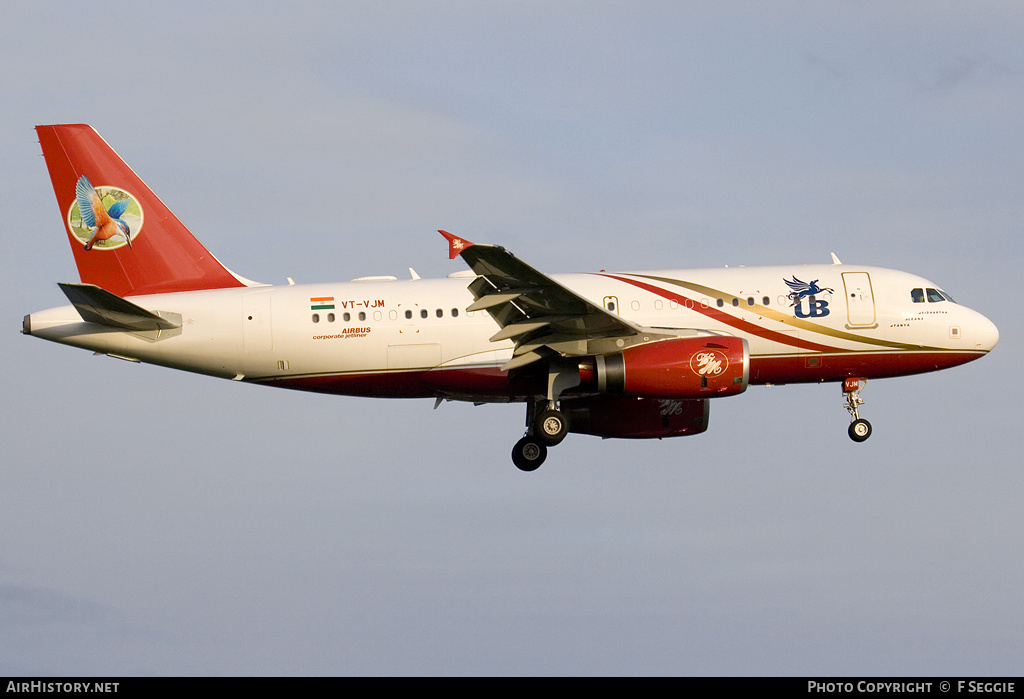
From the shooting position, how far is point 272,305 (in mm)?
36406

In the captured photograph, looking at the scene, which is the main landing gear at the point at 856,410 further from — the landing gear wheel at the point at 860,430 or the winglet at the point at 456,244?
the winglet at the point at 456,244

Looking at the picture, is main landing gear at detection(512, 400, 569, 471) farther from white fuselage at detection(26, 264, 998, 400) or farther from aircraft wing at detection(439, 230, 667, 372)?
aircraft wing at detection(439, 230, 667, 372)

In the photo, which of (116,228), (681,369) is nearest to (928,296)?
(681,369)

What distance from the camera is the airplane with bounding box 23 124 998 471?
1369 inches

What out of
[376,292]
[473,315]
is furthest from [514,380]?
[376,292]

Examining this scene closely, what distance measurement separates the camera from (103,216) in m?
37.7

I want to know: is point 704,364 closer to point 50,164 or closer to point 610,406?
point 610,406

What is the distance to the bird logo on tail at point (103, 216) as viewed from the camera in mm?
37469

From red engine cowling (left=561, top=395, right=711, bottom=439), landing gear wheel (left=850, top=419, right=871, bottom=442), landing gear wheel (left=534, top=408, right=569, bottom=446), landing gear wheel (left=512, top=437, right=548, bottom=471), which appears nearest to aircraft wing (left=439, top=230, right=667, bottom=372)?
landing gear wheel (left=534, top=408, right=569, bottom=446)

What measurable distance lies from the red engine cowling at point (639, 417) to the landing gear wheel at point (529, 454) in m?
2.71

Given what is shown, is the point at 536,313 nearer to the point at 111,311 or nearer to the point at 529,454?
the point at 529,454

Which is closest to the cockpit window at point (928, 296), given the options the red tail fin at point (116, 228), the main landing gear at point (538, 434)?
the main landing gear at point (538, 434)

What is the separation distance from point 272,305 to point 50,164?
7.69 metres

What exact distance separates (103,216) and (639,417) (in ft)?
54.3
